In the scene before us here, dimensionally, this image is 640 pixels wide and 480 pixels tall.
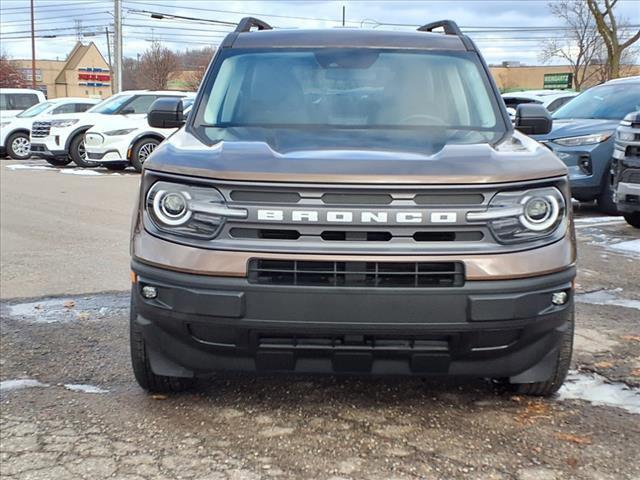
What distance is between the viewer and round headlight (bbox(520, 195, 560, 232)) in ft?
9.47

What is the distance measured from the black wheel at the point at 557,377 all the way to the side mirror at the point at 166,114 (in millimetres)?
2528

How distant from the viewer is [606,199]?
9516 mm

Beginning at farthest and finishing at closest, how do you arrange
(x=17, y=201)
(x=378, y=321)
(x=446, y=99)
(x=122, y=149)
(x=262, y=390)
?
(x=122, y=149) → (x=17, y=201) → (x=446, y=99) → (x=262, y=390) → (x=378, y=321)

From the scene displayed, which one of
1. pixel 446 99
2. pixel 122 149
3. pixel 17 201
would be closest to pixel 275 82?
pixel 446 99

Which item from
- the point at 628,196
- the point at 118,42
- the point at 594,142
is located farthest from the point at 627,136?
the point at 118,42

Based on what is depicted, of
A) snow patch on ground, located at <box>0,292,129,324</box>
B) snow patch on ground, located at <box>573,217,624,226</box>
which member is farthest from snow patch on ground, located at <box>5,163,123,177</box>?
snow patch on ground, located at <box>0,292,129,324</box>

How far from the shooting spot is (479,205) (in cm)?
283

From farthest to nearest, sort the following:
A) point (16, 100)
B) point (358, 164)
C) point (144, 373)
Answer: point (16, 100) < point (144, 373) < point (358, 164)

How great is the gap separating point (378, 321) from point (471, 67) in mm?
2094

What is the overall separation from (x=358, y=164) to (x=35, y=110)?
1945cm

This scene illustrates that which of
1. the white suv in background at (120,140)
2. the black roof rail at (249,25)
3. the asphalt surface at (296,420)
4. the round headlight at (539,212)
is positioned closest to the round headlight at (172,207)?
the asphalt surface at (296,420)

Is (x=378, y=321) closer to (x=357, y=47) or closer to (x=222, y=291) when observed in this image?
(x=222, y=291)

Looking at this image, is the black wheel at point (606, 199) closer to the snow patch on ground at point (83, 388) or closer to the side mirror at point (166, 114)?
the side mirror at point (166, 114)

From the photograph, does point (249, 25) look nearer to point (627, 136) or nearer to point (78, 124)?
point (627, 136)
